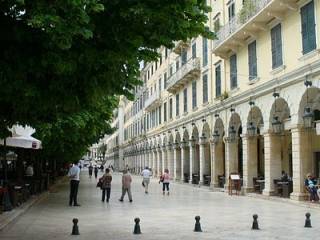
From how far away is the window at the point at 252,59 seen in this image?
92.0 feet

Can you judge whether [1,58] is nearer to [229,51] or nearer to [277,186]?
[277,186]

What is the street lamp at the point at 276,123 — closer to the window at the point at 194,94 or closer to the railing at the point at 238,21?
the railing at the point at 238,21

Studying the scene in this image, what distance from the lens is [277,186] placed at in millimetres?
26000

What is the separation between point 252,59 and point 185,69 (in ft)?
46.6

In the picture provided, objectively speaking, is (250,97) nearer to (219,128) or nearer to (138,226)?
(219,128)

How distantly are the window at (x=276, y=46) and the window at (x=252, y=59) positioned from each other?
2202 mm

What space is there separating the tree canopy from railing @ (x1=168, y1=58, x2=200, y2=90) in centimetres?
2971

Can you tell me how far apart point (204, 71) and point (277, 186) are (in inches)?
548

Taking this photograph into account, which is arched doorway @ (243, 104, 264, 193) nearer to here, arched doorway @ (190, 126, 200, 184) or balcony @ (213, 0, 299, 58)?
balcony @ (213, 0, 299, 58)

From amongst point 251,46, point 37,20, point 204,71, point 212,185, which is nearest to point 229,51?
point 251,46

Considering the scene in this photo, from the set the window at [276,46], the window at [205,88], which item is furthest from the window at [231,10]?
the window at [205,88]

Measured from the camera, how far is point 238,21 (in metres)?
28.3

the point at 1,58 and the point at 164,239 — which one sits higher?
the point at 1,58

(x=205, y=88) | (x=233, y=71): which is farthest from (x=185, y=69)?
(x=233, y=71)
